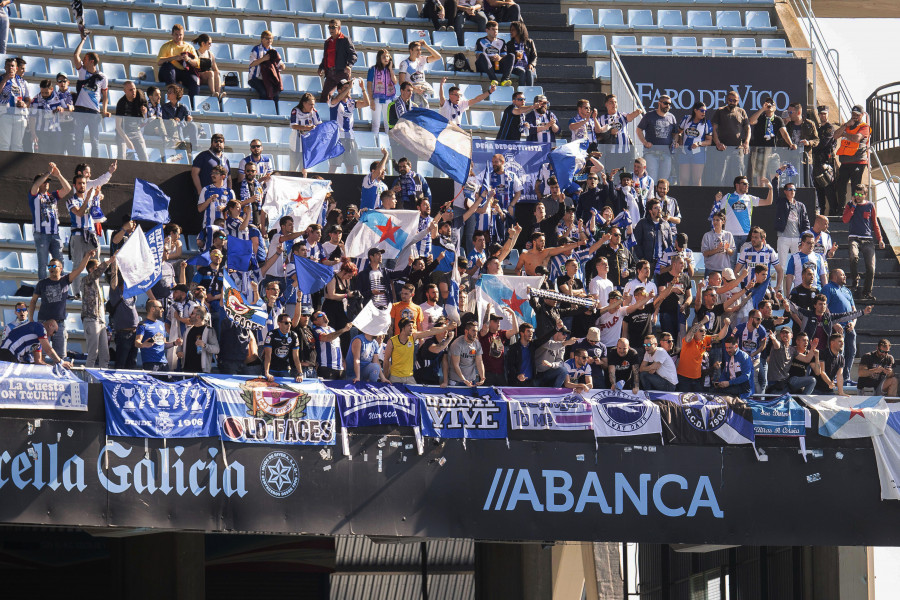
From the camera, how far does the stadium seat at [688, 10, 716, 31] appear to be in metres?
29.9

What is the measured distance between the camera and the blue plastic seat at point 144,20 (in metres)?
26.8

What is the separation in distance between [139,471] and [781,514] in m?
7.88

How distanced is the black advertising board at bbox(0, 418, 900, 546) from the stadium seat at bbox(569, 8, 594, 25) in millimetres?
12369

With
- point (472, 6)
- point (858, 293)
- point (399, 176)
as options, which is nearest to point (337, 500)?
point (399, 176)

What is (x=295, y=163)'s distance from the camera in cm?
2164

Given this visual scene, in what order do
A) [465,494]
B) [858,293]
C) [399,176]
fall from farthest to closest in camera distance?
[858,293]
[399,176]
[465,494]

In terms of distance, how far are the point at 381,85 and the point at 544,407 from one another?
22.6ft

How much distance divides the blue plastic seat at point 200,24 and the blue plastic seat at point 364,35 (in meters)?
2.53

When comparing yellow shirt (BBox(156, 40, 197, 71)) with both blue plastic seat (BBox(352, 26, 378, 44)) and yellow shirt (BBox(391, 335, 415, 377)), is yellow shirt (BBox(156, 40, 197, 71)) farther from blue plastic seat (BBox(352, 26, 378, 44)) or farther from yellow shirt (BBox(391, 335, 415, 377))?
yellow shirt (BBox(391, 335, 415, 377))

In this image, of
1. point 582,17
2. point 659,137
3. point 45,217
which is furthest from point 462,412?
point 582,17

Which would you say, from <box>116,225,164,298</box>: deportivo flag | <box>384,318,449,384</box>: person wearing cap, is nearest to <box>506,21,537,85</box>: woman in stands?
<box>384,318,449,384</box>: person wearing cap

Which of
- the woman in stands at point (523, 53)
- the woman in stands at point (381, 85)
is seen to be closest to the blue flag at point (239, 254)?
the woman in stands at point (381, 85)

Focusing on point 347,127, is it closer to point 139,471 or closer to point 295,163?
point 295,163

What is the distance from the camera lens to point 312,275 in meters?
19.2
